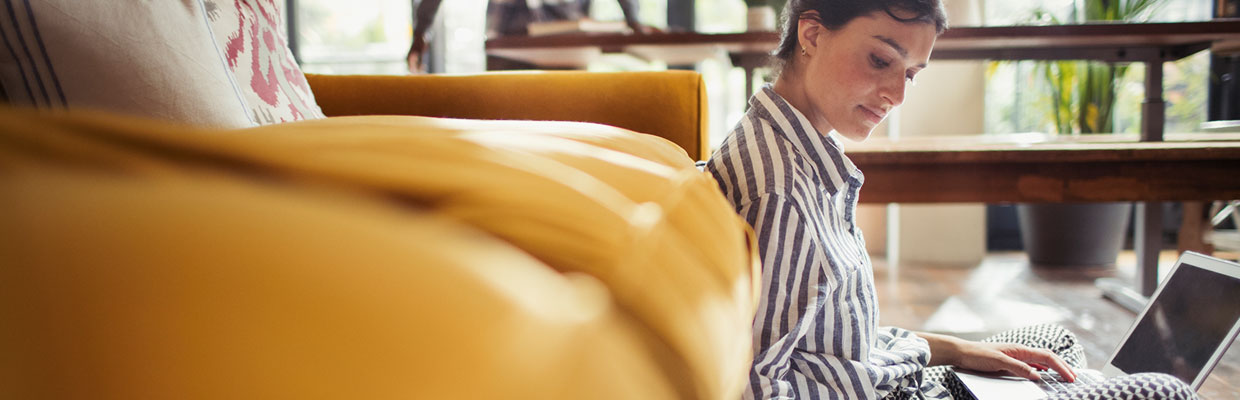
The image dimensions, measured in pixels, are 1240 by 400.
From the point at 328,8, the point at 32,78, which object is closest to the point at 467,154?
the point at 32,78

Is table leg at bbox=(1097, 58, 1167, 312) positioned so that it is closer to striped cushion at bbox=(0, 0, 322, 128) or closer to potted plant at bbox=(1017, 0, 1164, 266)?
potted plant at bbox=(1017, 0, 1164, 266)

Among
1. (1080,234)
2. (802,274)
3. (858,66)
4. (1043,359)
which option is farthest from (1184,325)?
(1080,234)

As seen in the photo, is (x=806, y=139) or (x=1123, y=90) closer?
(x=806, y=139)

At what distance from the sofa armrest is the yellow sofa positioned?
2.88 ft

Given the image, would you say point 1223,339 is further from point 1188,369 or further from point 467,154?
point 467,154

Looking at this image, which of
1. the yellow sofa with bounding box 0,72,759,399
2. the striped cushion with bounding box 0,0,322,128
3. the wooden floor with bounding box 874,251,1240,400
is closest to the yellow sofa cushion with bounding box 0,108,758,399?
the yellow sofa with bounding box 0,72,759,399

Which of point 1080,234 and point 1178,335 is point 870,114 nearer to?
point 1178,335

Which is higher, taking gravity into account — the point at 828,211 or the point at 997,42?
the point at 997,42

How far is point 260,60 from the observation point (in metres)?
0.93

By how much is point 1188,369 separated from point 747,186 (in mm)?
786

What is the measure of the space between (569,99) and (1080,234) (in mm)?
2799

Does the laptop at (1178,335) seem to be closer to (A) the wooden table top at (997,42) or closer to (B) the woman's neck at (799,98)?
(B) the woman's neck at (799,98)

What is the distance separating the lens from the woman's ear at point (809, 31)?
892 millimetres

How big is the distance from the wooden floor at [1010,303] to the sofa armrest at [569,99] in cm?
72
